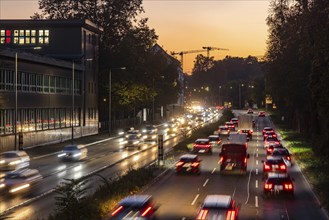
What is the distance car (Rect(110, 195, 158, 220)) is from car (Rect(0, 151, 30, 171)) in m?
25.2

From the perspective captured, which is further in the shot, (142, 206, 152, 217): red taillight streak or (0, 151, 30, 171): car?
(0, 151, 30, 171): car

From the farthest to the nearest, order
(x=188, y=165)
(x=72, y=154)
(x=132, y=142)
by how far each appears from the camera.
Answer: (x=132, y=142), (x=72, y=154), (x=188, y=165)

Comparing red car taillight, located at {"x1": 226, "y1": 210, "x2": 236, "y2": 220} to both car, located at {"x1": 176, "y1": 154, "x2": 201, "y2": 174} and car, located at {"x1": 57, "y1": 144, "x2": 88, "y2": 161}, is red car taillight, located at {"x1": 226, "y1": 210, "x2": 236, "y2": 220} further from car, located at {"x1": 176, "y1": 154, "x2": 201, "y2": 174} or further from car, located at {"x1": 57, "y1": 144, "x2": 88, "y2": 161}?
car, located at {"x1": 57, "y1": 144, "x2": 88, "y2": 161}

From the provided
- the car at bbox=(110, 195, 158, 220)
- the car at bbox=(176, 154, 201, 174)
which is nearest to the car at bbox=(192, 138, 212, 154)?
the car at bbox=(176, 154, 201, 174)

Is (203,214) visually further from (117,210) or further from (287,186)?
(287,186)

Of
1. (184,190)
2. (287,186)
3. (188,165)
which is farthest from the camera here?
(188,165)

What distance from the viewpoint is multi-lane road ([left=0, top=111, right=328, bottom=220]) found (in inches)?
1110

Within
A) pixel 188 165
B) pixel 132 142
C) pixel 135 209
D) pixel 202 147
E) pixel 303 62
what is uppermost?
pixel 303 62

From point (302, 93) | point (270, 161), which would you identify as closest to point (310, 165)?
point (270, 161)

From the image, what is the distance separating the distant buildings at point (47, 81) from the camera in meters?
62.1

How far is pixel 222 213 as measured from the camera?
21.2 meters

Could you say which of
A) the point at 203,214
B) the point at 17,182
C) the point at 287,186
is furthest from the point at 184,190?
the point at 203,214

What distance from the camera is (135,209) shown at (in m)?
21.0

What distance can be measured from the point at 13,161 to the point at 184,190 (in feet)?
54.0
